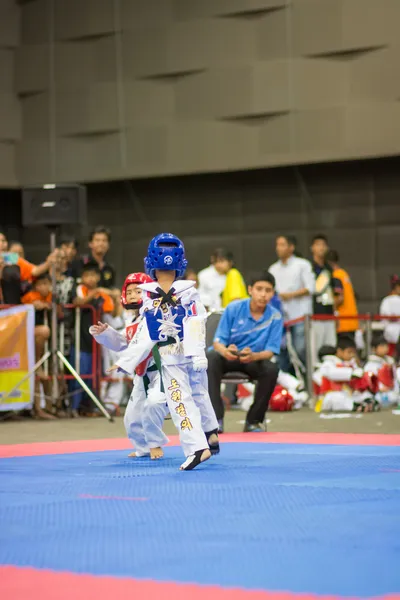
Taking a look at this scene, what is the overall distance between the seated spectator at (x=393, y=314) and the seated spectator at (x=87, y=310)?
3113 mm

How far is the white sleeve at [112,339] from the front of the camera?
6148 mm

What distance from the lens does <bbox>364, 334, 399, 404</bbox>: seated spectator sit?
35.0 feet

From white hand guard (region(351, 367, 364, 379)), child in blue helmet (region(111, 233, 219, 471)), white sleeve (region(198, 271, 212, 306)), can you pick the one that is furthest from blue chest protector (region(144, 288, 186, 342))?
white sleeve (region(198, 271, 212, 306))

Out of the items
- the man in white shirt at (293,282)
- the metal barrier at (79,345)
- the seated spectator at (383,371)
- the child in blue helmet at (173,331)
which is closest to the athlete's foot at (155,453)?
the child in blue helmet at (173,331)

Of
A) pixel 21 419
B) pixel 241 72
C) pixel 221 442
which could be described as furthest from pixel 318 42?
pixel 221 442

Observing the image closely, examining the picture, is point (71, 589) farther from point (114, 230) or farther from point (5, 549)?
point (114, 230)

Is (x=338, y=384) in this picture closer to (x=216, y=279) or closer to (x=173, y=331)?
(x=216, y=279)

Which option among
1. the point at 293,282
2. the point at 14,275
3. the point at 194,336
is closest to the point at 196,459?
the point at 194,336

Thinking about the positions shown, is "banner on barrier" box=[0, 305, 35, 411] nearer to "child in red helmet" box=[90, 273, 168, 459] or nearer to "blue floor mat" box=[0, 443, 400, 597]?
"child in red helmet" box=[90, 273, 168, 459]

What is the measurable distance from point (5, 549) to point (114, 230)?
12.4m

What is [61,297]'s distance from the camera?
10.0 metres

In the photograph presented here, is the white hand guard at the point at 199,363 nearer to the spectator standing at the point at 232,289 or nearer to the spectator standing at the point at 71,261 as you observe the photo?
the spectator standing at the point at 71,261

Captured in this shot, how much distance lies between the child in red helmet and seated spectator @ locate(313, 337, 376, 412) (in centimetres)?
414

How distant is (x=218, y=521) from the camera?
12.4 feet
